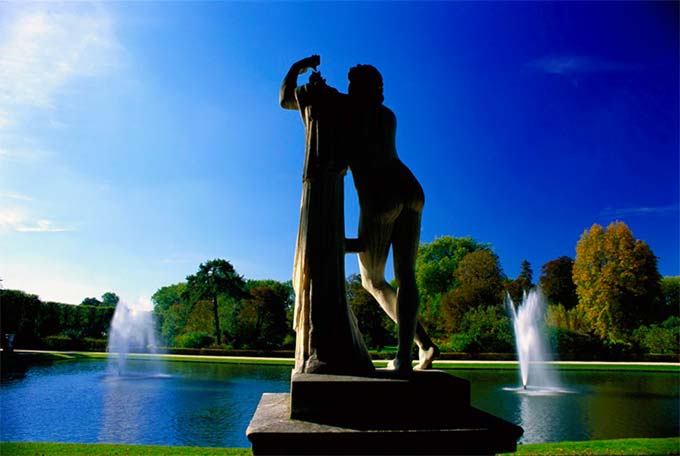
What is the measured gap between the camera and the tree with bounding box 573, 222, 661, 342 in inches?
1180

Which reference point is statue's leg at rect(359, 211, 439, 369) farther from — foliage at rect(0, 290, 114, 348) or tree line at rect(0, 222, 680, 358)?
foliage at rect(0, 290, 114, 348)

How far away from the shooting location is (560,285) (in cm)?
4231

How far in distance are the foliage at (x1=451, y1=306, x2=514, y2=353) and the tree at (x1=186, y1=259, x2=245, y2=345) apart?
17702 millimetres

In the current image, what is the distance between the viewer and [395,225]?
3.70 meters

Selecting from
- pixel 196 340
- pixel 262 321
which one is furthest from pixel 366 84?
pixel 196 340

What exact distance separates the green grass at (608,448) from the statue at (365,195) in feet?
17.1

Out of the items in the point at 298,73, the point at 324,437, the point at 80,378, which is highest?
the point at 298,73

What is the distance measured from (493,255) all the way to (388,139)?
35300 mm

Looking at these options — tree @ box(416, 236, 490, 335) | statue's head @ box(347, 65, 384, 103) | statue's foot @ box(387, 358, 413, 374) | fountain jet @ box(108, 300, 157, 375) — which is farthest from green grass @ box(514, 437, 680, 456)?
tree @ box(416, 236, 490, 335)

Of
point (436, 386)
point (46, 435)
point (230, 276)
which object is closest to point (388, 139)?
point (436, 386)

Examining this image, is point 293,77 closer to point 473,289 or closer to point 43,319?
point 473,289

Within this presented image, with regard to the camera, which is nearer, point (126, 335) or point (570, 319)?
point (126, 335)

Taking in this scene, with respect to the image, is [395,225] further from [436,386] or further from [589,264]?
[589,264]

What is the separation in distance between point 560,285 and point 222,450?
40.7 metres
